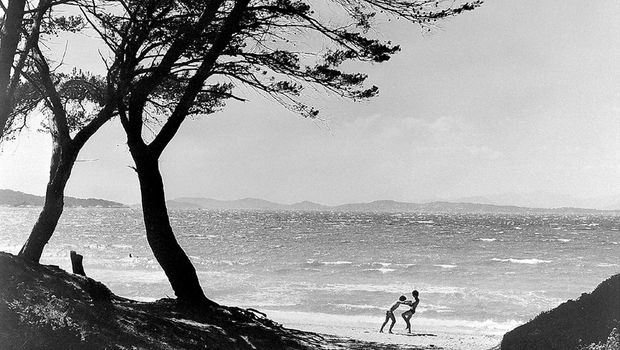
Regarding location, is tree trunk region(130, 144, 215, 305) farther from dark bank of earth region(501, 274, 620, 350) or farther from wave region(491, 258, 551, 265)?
wave region(491, 258, 551, 265)

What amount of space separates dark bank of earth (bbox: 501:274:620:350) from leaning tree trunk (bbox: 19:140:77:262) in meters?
6.24

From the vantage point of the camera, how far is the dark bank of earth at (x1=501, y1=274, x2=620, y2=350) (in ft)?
14.0

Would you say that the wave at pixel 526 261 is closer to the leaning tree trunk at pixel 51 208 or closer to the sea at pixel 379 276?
the sea at pixel 379 276

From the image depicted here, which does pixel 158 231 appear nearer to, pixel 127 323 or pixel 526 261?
pixel 127 323

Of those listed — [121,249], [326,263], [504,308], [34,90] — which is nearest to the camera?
[34,90]

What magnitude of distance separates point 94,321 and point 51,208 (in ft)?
10.7

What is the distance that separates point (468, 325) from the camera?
2017 centimetres

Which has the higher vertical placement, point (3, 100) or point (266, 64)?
point (266, 64)

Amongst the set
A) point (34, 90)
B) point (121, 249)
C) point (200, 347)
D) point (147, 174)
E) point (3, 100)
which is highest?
point (34, 90)

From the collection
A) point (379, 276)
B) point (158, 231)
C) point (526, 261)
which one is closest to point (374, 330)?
point (158, 231)

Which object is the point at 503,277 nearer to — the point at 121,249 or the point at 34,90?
the point at 34,90

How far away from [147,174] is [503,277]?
1234 inches

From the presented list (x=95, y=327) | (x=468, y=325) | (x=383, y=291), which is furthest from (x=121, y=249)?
(x=95, y=327)

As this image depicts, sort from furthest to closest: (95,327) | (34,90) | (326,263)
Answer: (326,263)
(34,90)
(95,327)
